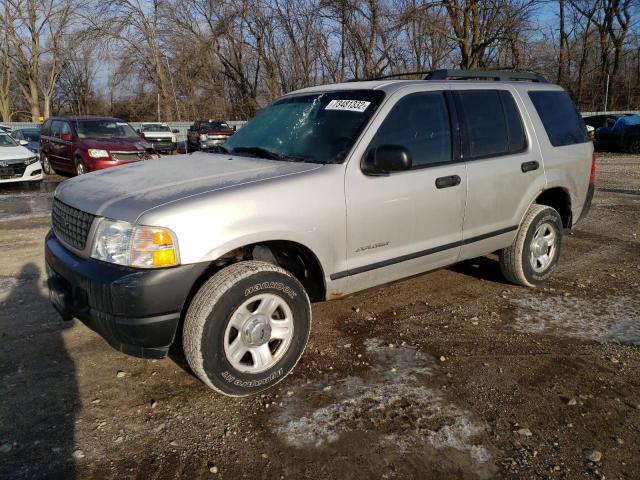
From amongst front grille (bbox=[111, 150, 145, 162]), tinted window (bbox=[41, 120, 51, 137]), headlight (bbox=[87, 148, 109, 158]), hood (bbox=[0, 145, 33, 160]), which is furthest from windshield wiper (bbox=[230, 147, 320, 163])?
tinted window (bbox=[41, 120, 51, 137])

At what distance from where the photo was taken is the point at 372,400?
2967 millimetres

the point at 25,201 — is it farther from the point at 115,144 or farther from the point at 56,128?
the point at 56,128

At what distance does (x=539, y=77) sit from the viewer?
5.02 meters

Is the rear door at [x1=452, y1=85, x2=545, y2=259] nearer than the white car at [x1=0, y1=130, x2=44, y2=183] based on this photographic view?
Yes

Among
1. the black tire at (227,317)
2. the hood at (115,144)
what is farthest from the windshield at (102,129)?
the black tire at (227,317)

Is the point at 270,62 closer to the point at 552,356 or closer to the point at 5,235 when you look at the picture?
the point at 5,235

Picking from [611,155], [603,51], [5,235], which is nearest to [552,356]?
[5,235]

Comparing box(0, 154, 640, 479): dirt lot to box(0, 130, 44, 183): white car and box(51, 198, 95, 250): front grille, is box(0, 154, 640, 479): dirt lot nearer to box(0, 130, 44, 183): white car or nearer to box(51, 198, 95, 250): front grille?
box(51, 198, 95, 250): front grille

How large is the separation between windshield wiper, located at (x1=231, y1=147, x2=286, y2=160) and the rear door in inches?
57.2

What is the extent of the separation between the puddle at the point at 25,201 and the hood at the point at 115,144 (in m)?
1.42

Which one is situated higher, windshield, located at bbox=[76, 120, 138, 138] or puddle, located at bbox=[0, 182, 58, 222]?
windshield, located at bbox=[76, 120, 138, 138]

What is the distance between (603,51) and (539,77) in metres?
41.6

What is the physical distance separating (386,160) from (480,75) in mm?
1747

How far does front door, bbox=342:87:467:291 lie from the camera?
11.0ft
